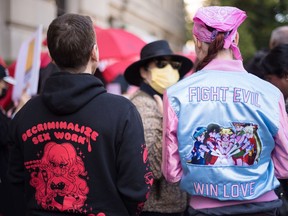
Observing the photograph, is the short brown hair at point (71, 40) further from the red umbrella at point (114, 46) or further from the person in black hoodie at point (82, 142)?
the red umbrella at point (114, 46)

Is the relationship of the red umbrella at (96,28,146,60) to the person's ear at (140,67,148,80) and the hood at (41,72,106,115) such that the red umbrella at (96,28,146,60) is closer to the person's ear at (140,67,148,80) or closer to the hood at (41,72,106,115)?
the person's ear at (140,67,148,80)

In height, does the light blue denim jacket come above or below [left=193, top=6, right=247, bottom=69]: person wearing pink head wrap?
below

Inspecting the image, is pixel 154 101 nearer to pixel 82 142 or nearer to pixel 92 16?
pixel 82 142

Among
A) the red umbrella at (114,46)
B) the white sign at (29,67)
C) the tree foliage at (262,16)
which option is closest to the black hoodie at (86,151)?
the white sign at (29,67)

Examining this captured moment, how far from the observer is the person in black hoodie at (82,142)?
208 centimetres

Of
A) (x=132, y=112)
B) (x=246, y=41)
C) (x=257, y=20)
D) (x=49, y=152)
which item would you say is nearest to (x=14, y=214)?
(x=49, y=152)

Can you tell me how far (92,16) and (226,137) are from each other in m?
9.92

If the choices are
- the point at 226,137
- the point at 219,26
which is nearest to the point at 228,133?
the point at 226,137

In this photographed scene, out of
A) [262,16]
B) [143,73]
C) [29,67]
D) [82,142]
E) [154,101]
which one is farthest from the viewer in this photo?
[262,16]

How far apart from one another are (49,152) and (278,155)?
1.18 m

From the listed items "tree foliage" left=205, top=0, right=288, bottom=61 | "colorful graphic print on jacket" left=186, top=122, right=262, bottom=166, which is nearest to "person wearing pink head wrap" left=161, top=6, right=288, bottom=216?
"colorful graphic print on jacket" left=186, top=122, right=262, bottom=166

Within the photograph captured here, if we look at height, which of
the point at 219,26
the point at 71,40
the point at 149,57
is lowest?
the point at 149,57

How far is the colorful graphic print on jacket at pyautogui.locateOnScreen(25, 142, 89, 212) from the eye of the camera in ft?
6.84

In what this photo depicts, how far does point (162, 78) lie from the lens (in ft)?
11.3
